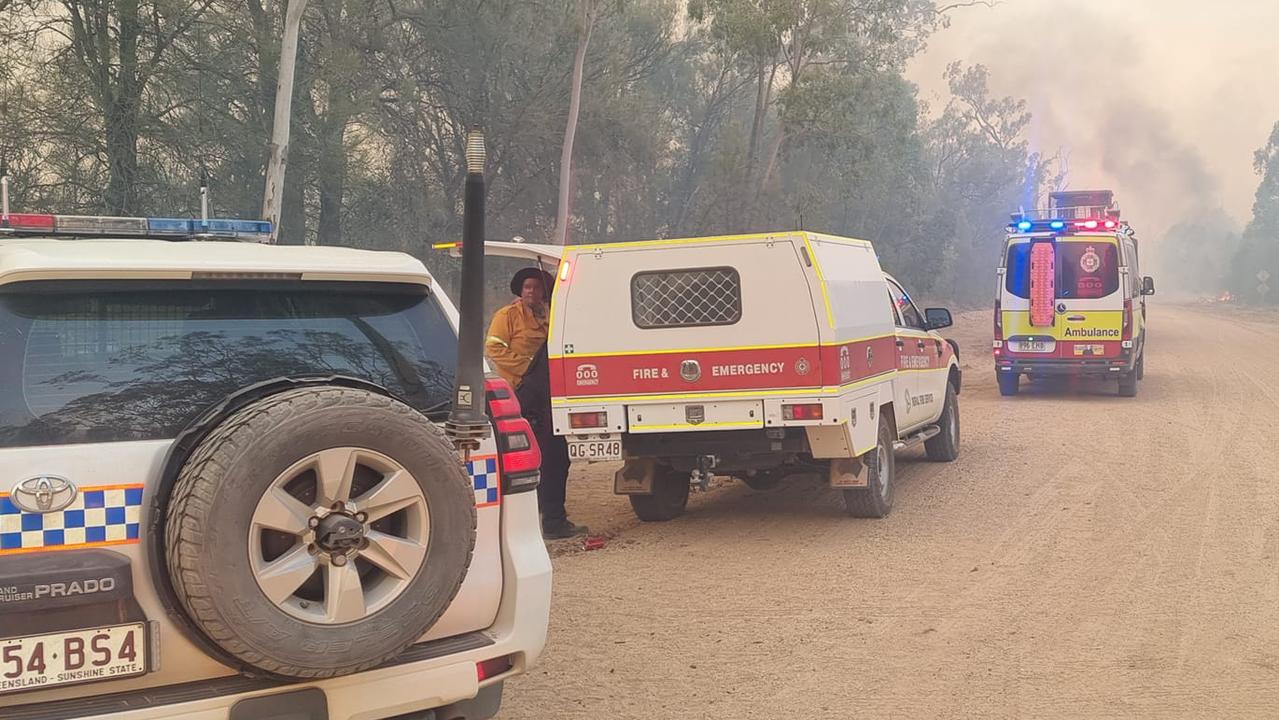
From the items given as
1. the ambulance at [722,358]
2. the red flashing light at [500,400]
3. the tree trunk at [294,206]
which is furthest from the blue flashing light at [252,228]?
the tree trunk at [294,206]

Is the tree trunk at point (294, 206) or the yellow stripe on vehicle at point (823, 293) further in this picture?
the tree trunk at point (294, 206)

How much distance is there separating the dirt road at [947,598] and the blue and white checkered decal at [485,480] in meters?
1.63

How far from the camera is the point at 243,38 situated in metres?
20.2

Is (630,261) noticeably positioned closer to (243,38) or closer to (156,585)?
(156,585)

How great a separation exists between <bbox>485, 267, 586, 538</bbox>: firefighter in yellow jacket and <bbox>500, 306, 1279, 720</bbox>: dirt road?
A: 1.39 ft

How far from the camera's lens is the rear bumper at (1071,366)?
56.9 feet

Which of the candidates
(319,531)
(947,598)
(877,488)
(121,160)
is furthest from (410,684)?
(121,160)

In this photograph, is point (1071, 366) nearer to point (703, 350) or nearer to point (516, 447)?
point (703, 350)

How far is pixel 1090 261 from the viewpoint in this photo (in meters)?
17.5

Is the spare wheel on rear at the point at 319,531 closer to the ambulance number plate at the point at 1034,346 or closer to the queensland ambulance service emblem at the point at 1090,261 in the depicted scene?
the ambulance number plate at the point at 1034,346

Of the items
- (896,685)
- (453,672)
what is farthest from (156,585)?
(896,685)

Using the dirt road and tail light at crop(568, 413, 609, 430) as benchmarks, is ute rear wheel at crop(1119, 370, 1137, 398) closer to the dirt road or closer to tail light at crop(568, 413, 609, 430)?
the dirt road

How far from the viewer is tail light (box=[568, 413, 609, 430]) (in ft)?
27.6

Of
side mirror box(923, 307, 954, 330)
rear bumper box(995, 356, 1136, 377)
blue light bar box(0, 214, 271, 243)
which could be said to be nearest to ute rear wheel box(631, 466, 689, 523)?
side mirror box(923, 307, 954, 330)
